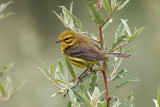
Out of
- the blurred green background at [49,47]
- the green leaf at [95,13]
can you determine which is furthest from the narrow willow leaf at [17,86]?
the blurred green background at [49,47]

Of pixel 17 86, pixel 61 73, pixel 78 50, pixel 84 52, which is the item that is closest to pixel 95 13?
pixel 61 73

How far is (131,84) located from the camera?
653cm

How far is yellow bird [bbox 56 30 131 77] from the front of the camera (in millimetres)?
3143

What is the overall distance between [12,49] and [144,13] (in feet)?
10.1

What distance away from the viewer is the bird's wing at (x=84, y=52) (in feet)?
10.2

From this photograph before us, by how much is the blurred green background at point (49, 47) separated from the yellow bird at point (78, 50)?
2.53 metres

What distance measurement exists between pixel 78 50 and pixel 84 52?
15 centimetres

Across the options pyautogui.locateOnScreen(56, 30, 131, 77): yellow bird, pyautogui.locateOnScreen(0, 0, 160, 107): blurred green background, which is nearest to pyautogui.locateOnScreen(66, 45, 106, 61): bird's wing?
pyautogui.locateOnScreen(56, 30, 131, 77): yellow bird

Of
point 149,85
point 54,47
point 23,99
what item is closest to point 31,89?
point 23,99

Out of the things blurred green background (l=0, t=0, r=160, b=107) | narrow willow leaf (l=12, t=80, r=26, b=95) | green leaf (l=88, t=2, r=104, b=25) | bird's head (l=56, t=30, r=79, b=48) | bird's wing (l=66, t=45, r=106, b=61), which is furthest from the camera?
blurred green background (l=0, t=0, r=160, b=107)

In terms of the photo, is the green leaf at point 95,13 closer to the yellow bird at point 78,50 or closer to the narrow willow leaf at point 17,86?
the yellow bird at point 78,50

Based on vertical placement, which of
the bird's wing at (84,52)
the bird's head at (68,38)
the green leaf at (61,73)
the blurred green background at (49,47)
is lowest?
the blurred green background at (49,47)

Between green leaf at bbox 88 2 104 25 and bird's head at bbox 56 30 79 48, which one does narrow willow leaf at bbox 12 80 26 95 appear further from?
green leaf at bbox 88 2 104 25

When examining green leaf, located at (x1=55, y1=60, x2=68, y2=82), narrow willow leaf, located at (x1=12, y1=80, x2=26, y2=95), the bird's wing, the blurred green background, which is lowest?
the blurred green background
